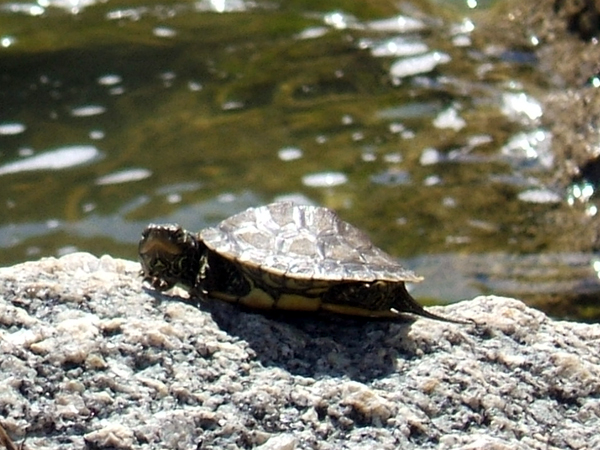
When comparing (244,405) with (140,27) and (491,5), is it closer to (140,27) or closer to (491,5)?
(140,27)

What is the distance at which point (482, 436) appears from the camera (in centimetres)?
252

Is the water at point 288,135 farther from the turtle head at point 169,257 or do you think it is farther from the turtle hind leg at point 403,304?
the turtle head at point 169,257

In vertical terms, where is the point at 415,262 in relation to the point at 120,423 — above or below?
below

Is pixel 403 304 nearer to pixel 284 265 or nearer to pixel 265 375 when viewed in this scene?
pixel 284 265

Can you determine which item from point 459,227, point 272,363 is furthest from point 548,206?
point 272,363

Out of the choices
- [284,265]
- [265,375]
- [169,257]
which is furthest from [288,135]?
[265,375]

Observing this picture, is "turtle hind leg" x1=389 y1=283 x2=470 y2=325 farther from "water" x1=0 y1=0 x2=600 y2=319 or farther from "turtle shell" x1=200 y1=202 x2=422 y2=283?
"water" x1=0 y1=0 x2=600 y2=319

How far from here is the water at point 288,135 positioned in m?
5.99

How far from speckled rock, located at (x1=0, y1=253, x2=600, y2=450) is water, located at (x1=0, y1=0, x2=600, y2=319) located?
8.90ft

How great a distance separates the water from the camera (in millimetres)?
5992

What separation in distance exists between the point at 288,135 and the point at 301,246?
14.0ft

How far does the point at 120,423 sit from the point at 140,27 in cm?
695

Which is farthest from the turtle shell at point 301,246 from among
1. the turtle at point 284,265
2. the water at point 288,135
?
the water at point 288,135

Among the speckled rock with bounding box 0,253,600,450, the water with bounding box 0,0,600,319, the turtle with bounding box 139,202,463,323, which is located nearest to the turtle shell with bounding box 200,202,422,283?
the turtle with bounding box 139,202,463,323
